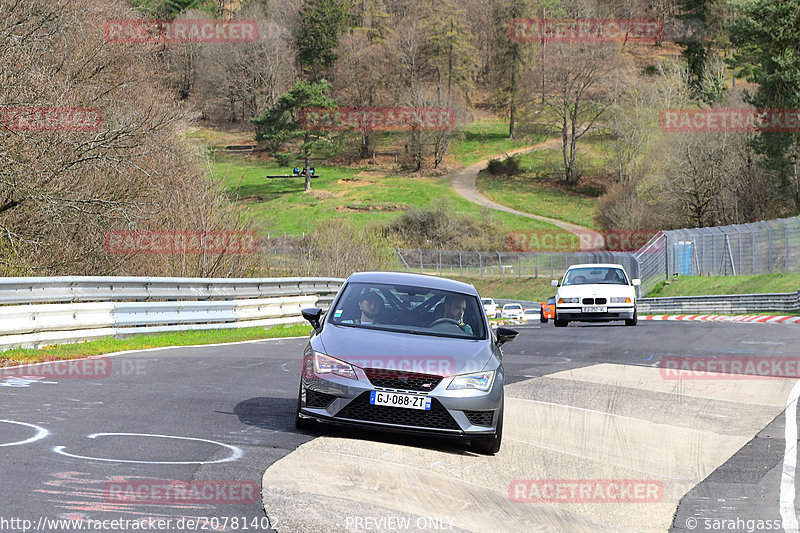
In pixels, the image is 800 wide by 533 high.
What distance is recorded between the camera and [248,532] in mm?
5125

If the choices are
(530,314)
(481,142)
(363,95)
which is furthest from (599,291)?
(363,95)

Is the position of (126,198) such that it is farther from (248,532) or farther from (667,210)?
(667,210)

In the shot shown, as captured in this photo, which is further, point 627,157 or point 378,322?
point 627,157

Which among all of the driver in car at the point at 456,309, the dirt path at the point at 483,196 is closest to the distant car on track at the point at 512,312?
the driver in car at the point at 456,309

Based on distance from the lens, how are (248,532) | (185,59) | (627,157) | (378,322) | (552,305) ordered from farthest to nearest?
1. (185,59)
2. (627,157)
3. (552,305)
4. (378,322)
5. (248,532)

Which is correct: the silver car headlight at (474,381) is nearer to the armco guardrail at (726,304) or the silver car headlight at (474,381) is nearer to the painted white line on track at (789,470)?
the painted white line on track at (789,470)

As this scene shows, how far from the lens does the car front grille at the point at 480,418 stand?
7.96m

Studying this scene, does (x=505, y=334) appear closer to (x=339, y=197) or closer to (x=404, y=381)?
(x=404, y=381)

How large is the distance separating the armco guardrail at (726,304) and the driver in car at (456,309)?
27.3m

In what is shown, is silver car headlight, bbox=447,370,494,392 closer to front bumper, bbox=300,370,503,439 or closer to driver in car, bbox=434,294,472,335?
front bumper, bbox=300,370,503,439

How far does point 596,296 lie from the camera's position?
980 inches

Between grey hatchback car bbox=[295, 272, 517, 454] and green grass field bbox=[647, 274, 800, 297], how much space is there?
1292 inches

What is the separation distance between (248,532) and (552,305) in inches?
1023

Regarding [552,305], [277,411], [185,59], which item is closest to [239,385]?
[277,411]
